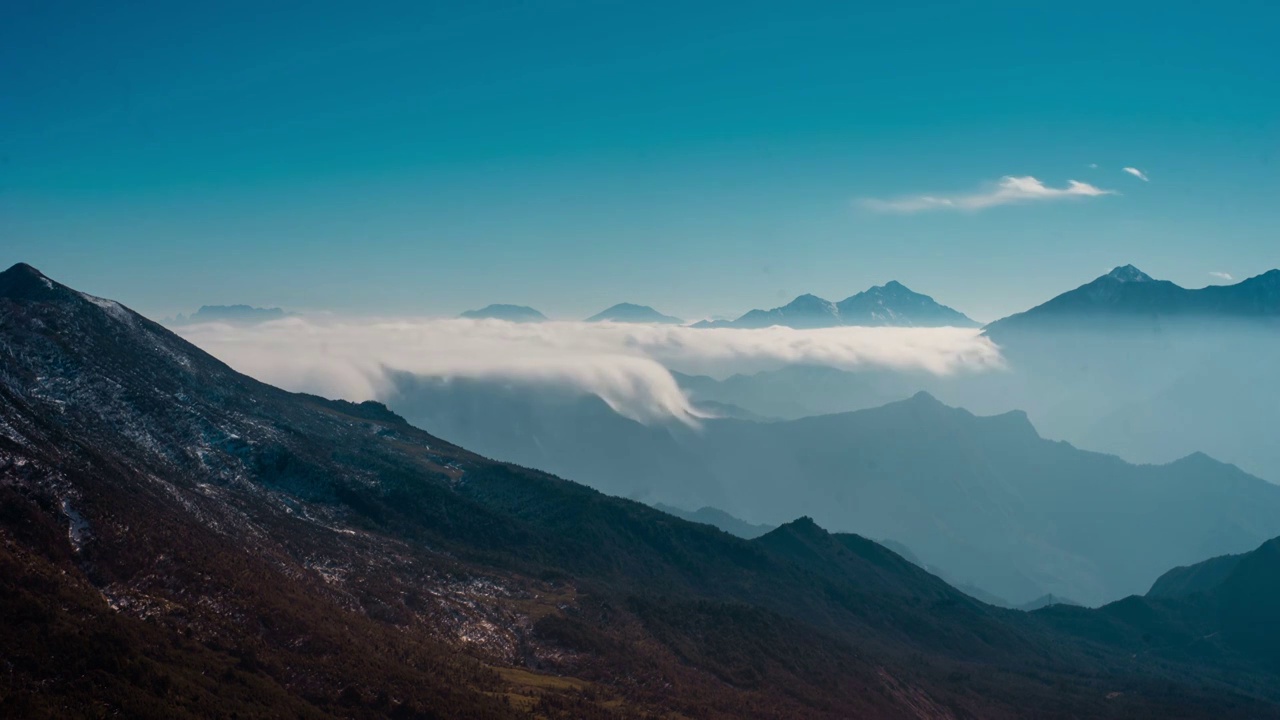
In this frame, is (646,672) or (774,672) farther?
(774,672)

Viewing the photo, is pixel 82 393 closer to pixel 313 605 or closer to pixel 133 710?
pixel 313 605

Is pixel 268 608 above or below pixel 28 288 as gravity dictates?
below

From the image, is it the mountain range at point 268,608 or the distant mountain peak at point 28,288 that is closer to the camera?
the mountain range at point 268,608

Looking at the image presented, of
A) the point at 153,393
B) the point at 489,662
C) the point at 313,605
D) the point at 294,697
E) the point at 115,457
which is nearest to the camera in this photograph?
the point at 294,697

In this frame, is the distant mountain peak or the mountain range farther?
the distant mountain peak

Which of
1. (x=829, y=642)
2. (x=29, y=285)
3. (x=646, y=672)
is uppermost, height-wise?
(x=29, y=285)

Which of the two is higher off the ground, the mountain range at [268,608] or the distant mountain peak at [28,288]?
the distant mountain peak at [28,288]

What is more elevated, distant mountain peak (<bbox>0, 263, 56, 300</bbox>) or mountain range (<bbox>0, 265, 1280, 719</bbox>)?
distant mountain peak (<bbox>0, 263, 56, 300</bbox>)

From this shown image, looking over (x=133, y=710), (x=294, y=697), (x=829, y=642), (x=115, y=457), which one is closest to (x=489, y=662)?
(x=294, y=697)

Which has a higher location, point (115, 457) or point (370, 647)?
point (115, 457)

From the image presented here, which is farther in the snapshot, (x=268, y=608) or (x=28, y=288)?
(x=28, y=288)

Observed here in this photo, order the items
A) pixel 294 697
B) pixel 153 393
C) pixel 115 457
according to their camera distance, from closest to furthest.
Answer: pixel 294 697 → pixel 115 457 → pixel 153 393
